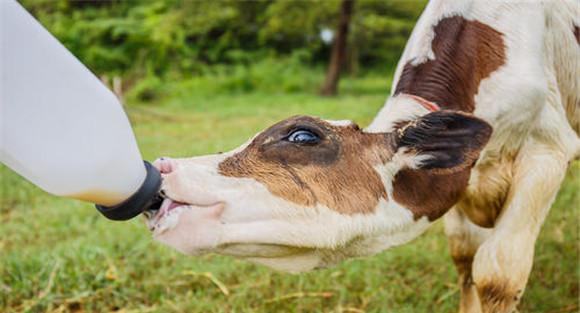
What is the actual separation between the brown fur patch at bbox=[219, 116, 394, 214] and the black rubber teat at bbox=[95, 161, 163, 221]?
9.4 inches

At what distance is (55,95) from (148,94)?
1433cm

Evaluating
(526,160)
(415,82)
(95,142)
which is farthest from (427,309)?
(95,142)

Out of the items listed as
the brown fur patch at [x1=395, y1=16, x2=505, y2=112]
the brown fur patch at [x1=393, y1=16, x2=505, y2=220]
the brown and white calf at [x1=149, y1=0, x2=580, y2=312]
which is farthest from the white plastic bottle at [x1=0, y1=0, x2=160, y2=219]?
the brown fur patch at [x1=395, y1=16, x2=505, y2=112]

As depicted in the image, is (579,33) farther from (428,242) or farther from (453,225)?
(428,242)

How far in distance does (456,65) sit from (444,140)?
1.79ft

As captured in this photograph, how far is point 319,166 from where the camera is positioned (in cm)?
194

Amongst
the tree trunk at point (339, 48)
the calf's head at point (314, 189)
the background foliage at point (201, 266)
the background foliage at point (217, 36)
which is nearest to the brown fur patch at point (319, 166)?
the calf's head at point (314, 189)

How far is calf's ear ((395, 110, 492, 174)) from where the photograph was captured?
197 cm

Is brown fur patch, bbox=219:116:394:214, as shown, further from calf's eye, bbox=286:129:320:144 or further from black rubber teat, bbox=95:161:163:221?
black rubber teat, bbox=95:161:163:221

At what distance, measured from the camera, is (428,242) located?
13.1 ft

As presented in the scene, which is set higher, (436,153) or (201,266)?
(436,153)

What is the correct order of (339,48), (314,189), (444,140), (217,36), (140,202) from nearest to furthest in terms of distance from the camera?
1. (140,202)
2. (314,189)
3. (444,140)
4. (339,48)
5. (217,36)

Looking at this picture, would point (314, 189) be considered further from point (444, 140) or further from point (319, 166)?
point (444, 140)

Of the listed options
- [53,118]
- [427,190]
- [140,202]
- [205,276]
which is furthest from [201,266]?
[53,118]
